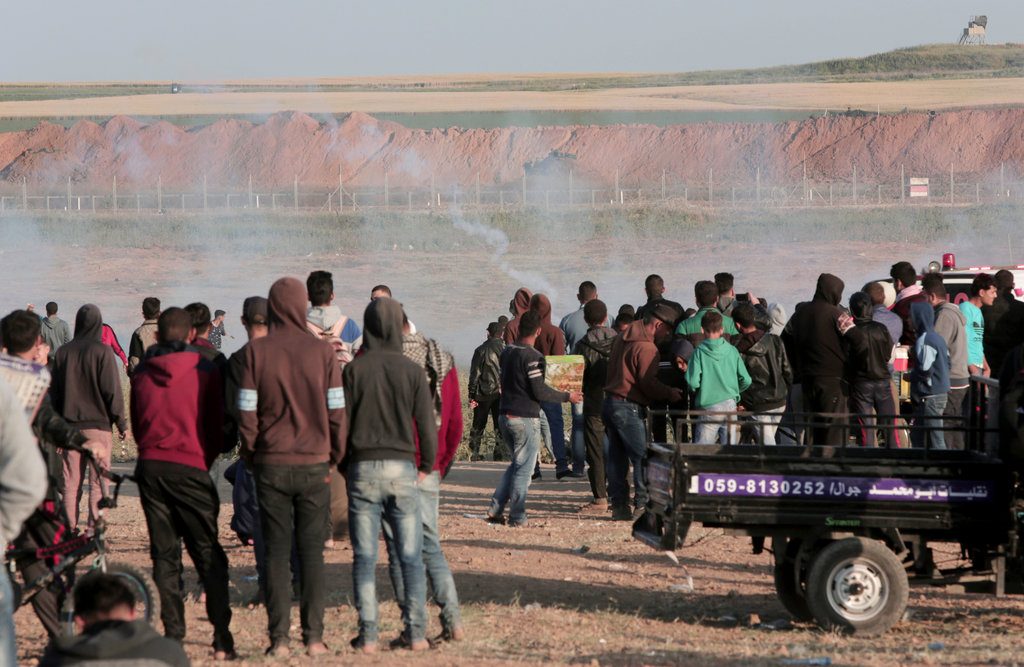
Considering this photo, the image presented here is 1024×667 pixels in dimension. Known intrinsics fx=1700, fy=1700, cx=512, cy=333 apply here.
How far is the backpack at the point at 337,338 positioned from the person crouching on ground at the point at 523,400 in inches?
98.7

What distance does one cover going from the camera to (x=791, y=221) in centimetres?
6091

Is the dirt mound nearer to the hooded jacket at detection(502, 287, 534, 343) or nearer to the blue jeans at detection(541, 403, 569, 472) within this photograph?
the blue jeans at detection(541, 403, 569, 472)

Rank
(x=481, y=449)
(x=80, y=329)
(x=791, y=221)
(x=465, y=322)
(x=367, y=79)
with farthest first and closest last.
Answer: (x=367, y=79), (x=791, y=221), (x=465, y=322), (x=481, y=449), (x=80, y=329)

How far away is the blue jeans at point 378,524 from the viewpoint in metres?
8.64

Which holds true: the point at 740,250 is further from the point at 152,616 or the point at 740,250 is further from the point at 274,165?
the point at 152,616

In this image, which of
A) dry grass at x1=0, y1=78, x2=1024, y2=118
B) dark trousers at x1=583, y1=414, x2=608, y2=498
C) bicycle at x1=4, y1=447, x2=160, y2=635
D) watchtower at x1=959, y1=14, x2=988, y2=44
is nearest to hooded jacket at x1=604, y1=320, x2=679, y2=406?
dark trousers at x1=583, y1=414, x2=608, y2=498

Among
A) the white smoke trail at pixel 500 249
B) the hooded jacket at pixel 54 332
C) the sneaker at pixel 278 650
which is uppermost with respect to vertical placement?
the white smoke trail at pixel 500 249

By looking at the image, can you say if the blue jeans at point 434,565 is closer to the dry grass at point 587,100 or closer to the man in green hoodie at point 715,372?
the man in green hoodie at point 715,372

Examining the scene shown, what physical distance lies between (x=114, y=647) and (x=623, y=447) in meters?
8.67

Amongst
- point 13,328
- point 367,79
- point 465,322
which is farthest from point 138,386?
point 367,79

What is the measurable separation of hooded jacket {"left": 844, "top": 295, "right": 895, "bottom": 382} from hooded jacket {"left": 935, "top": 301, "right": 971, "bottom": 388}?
1.51 metres

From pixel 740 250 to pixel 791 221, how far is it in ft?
23.4

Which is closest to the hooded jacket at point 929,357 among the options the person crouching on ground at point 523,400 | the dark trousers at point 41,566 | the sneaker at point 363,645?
the person crouching on ground at point 523,400

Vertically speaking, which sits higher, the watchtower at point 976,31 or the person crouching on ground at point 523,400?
the watchtower at point 976,31
